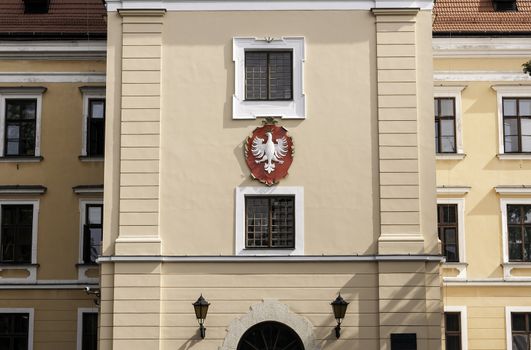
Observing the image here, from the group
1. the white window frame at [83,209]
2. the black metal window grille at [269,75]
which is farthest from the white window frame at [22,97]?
the black metal window grille at [269,75]

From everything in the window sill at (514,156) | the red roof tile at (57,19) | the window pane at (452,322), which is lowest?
the window pane at (452,322)

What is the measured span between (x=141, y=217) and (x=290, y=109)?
3.79 meters

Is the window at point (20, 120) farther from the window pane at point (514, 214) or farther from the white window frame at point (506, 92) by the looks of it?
the window pane at point (514, 214)

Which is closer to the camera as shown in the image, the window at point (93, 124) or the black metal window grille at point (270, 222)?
the black metal window grille at point (270, 222)

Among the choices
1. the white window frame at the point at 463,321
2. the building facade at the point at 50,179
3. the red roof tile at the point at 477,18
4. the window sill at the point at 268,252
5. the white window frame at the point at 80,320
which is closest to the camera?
the window sill at the point at 268,252

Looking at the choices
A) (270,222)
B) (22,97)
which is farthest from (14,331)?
(270,222)

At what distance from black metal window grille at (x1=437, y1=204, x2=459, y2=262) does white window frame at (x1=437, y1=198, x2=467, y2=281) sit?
8cm

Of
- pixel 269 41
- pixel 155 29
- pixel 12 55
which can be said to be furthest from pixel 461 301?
pixel 12 55

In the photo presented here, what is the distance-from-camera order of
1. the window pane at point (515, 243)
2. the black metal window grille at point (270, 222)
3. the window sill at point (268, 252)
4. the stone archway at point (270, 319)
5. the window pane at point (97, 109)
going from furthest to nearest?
the window pane at point (97, 109) < the window pane at point (515, 243) < the black metal window grille at point (270, 222) < the window sill at point (268, 252) < the stone archway at point (270, 319)

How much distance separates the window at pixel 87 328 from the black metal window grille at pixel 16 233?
1913 millimetres

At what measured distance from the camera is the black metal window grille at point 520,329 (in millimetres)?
23781

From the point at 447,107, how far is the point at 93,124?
9.07 meters

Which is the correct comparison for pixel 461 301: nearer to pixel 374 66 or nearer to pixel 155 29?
pixel 374 66

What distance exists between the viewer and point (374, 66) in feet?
66.6
